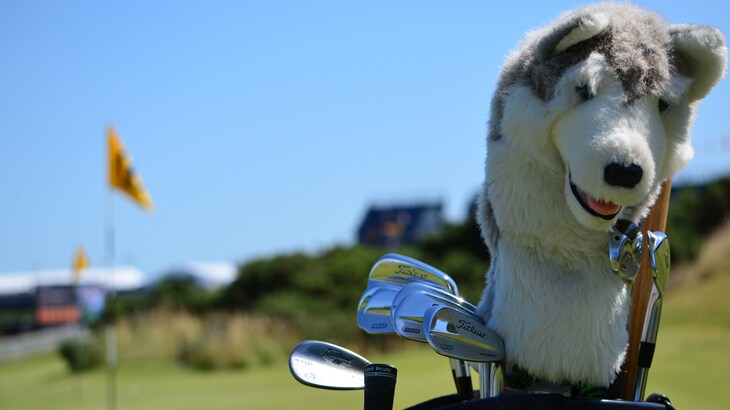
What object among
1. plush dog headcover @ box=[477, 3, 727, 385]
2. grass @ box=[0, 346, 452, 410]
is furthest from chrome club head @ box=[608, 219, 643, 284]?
grass @ box=[0, 346, 452, 410]

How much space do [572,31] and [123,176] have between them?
19.2 ft

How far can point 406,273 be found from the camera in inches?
51.8

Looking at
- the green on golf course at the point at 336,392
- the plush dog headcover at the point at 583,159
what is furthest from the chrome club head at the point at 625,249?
the green on golf course at the point at 336,392

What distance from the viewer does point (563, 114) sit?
1040 millimetres

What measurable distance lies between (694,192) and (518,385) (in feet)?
40.0

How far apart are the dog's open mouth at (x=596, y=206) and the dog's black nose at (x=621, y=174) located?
0.04m

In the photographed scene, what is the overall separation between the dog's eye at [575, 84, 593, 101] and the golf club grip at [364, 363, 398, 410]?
420mm

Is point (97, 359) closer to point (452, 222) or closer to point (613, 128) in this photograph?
point (452, 222)

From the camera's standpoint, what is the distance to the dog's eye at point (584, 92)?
103 cm

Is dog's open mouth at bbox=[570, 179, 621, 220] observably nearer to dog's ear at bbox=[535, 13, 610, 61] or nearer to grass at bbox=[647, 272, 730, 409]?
dog's ear at bbox=[535, 13, 610, 61]

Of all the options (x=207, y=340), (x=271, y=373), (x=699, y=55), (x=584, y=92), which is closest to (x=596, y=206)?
(x=584, y=92)

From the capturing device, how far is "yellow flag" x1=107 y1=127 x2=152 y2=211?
6352 millimetres

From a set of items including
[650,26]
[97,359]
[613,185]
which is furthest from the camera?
[97,359]

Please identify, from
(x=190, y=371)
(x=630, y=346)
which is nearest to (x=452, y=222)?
(x=190, y=371)
